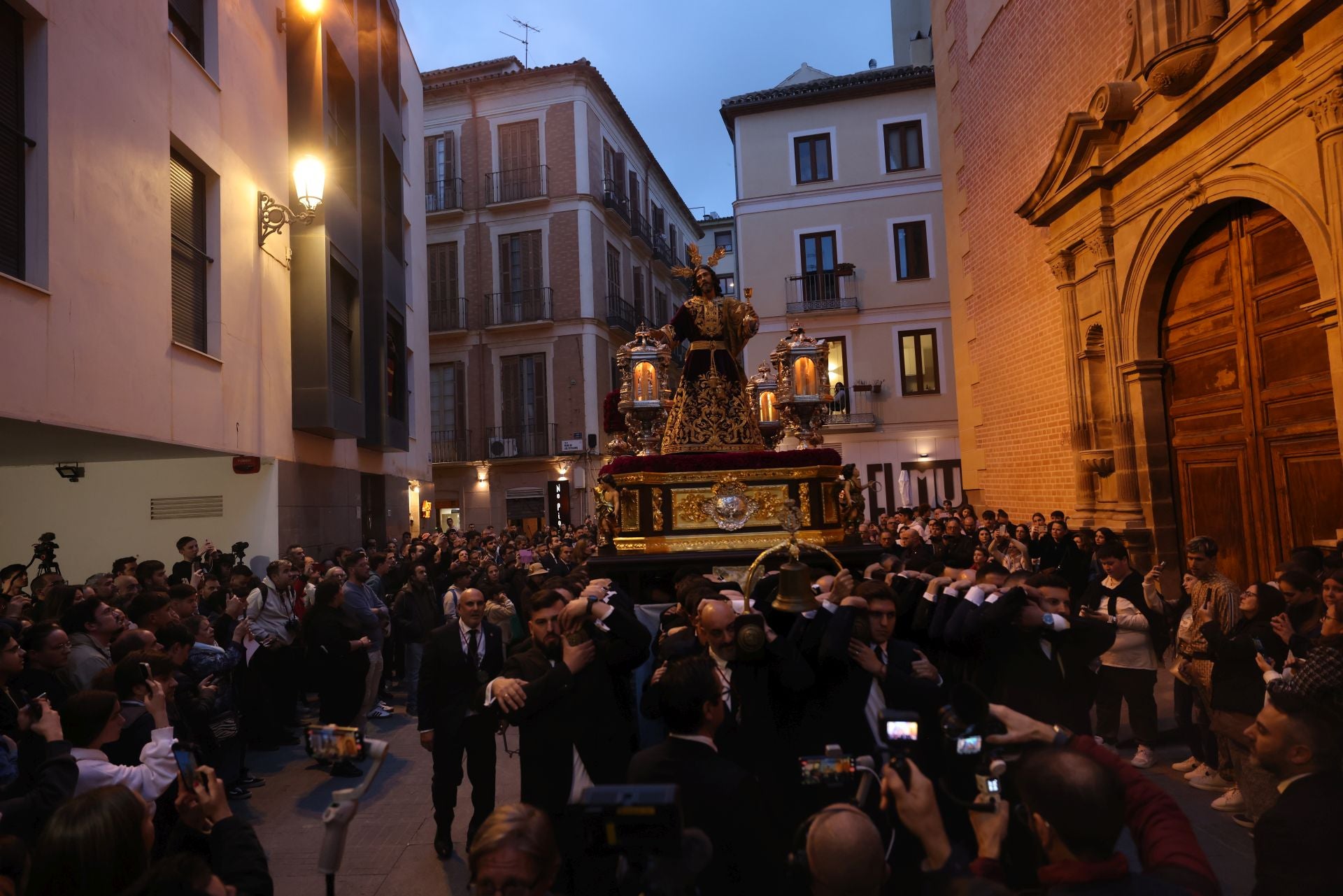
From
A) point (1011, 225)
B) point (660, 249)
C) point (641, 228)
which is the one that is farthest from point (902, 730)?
point (660, 249)

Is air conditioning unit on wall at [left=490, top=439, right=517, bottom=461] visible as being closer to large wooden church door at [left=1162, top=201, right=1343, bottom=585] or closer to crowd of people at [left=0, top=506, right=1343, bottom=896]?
crowd of people at [left=0, top=506, right=1343, bottom=896]

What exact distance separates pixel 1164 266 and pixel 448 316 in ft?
74.1

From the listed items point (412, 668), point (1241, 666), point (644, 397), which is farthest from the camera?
point (644, 397)

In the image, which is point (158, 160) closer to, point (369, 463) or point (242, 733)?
point (242, 733)

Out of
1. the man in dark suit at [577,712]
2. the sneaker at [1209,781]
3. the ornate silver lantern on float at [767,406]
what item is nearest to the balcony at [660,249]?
the ornate silver lantern on float at [767,406]

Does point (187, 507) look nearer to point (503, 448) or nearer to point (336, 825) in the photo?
point (336, 825)

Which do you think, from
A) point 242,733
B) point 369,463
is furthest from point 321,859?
point 369,463

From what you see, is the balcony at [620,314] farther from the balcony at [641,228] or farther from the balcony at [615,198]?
the balcony at [615,198]

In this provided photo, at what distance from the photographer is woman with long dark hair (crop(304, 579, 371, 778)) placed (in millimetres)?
7531

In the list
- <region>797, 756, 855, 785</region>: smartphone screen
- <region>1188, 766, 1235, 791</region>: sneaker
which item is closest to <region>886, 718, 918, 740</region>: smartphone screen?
<region>797, 756, 855, 785</region>: smartphone screen

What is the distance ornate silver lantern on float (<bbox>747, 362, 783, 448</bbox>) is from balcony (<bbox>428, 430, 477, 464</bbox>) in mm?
18937

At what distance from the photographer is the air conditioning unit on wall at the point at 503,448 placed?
27.5 meters

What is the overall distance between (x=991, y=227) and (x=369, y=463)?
38.7ft

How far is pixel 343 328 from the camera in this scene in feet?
48.1
